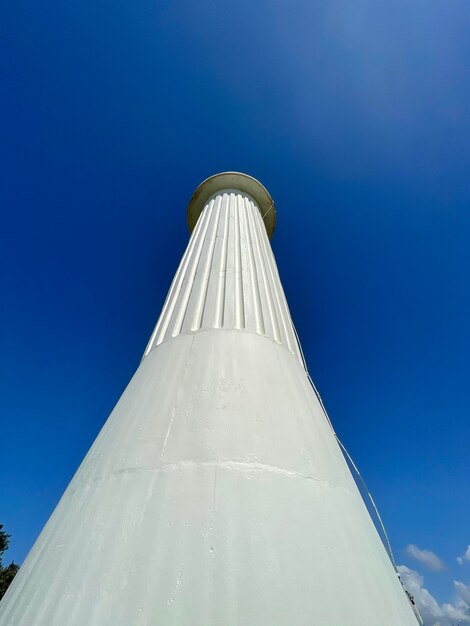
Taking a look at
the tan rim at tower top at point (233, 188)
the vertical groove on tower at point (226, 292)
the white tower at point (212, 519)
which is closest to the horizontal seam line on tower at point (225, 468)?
the white tower at point (212, 519)

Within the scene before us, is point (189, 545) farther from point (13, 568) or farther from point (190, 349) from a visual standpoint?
point (13, 568)

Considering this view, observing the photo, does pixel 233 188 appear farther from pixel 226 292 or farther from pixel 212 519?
pixel 212 519

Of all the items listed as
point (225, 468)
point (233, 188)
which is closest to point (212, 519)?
point (225, 468)

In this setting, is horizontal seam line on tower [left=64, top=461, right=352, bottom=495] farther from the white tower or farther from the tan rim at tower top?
the tan rim at tower top

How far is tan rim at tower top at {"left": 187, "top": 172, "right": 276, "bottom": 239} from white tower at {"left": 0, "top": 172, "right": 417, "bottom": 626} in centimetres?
920

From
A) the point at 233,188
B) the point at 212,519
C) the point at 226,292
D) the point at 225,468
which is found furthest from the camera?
the point at 233,188

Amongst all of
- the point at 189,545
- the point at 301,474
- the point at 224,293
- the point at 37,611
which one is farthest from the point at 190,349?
the point at 37,611

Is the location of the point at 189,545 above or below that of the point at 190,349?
below

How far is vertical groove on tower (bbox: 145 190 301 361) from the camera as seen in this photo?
449 cm

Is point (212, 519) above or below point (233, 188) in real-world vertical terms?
below

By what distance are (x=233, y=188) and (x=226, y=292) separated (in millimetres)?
7913

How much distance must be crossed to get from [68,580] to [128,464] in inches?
30.5

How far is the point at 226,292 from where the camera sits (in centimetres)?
500

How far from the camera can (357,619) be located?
196 centimetres
